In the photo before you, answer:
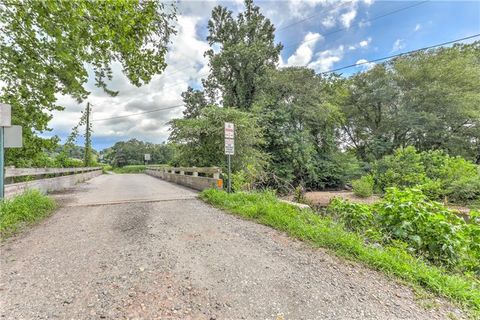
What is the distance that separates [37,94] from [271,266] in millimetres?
7952

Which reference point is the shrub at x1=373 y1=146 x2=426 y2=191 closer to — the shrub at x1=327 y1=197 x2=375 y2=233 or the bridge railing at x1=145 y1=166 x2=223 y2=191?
the shrub at x1=327 y1=197 x2=375 y2=233

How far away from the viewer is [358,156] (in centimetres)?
2188

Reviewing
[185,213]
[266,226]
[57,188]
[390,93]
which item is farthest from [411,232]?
[390,93]

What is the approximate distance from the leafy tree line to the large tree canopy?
7866 mm

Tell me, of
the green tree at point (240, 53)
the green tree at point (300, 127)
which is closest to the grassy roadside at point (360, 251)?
the green tree at point (300, 127)

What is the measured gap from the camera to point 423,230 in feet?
11.6

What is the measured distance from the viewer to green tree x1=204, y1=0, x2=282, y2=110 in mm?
16500

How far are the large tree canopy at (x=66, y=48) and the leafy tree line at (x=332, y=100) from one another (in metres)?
7.87

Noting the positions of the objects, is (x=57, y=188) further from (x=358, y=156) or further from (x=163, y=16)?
(x=358, y=156)

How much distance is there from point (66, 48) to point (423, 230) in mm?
7226

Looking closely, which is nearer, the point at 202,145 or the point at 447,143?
the point at 202,145

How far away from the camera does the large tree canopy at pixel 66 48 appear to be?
4480mm

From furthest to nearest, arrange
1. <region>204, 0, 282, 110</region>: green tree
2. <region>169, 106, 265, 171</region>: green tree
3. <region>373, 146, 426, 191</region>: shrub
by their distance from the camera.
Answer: <region>204, 0, 282, 110</region>: green tree < <region>373, 146, 426, 191</region>: shrub < <region>169, 106, 265, 171</region>: green tree

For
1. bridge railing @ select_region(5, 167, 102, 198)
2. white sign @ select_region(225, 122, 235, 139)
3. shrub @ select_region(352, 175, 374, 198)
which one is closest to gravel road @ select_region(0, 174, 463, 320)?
bridge railing @ select_region(5, 167, 102, 198)
